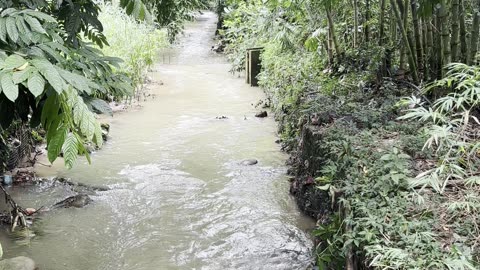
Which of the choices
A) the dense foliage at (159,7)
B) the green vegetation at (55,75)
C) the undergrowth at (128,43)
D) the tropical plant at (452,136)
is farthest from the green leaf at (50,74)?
the undergrowth at (128,43)

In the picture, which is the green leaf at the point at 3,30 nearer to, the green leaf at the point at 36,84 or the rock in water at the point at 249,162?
the green leaf at the point at 36,84

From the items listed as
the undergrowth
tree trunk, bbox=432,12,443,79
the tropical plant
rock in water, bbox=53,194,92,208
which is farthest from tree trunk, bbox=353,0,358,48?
→ the undergrowth

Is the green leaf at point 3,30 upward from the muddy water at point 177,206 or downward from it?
upward

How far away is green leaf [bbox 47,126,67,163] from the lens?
1868mm

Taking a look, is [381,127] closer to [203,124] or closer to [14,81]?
[14,81]

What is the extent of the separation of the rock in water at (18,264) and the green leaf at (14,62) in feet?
6.43

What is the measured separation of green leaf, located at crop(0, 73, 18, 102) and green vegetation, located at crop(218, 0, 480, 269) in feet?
5.19

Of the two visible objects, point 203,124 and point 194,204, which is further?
point 203,124

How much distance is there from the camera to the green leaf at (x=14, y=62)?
1.74 meters

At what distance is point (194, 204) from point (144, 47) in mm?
5468

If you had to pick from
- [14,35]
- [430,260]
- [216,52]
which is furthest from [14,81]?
[216,52]

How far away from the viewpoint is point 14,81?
168cm

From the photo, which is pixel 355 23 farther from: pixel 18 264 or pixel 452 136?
pixel 18 264

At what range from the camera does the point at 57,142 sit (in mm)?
1872
